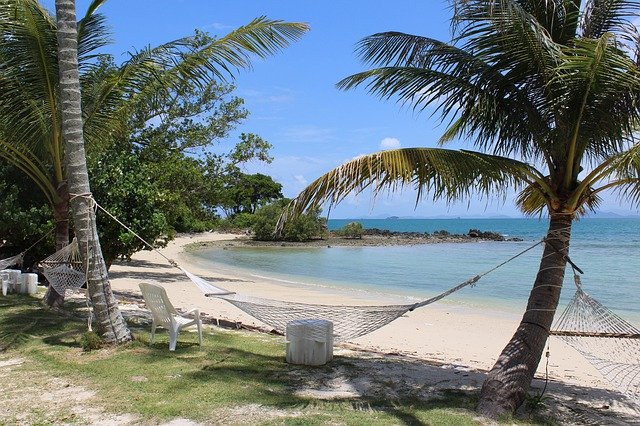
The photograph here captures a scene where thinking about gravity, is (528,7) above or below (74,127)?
above

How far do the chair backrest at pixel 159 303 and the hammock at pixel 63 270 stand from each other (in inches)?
62.7

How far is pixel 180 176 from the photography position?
1377cm

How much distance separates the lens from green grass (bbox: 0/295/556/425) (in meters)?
3.59

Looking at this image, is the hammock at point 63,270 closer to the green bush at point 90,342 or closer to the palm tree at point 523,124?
the green bush at point 90,342

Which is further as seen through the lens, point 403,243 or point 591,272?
point 403,243

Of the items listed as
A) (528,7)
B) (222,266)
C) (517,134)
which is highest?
(528,7)

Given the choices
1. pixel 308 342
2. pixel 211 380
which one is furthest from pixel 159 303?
pixel 308 342

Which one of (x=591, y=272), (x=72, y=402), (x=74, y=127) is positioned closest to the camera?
(x=72, y=402)

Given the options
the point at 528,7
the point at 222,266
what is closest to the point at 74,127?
the point at 528,7

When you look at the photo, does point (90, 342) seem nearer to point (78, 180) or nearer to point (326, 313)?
point (78, 180)

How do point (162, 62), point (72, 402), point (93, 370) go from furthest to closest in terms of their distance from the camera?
1. point (162, 62)
2. point (93, 370)
3. point (72, 402)

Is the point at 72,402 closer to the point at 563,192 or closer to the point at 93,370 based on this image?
the point at 93,370

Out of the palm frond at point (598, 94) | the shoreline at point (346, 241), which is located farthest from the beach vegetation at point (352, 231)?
the palm frond at point (598, 94)

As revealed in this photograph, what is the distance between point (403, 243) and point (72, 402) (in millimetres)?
37607
